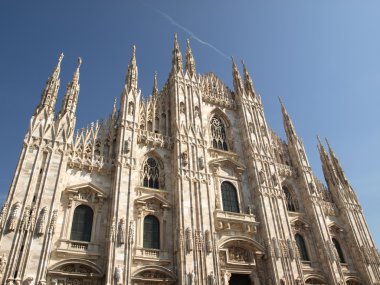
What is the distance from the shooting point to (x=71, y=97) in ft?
75.4

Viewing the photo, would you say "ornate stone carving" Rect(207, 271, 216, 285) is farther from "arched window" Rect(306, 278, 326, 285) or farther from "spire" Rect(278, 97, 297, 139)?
"spire" Rect(278, 97, 297, 139)

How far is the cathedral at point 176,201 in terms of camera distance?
17.4 m

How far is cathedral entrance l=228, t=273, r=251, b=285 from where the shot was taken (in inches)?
866

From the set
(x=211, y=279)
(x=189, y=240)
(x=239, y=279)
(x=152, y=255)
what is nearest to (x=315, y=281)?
(x=239, y=279)

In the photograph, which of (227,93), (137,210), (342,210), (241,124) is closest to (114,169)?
(137,210)

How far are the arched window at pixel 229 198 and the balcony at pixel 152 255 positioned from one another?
681 cm

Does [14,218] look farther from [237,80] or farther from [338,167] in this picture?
[338,167]

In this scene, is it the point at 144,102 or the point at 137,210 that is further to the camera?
the point at 144,102

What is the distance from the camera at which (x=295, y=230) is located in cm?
2677

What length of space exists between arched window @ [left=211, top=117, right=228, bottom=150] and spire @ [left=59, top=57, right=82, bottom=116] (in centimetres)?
1261

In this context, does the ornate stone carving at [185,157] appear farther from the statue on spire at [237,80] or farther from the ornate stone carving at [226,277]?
the statue on spire at [237,80]

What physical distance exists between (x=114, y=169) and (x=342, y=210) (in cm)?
2233

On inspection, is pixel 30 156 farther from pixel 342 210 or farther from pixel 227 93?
pixel 342 210

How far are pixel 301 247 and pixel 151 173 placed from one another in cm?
1437
